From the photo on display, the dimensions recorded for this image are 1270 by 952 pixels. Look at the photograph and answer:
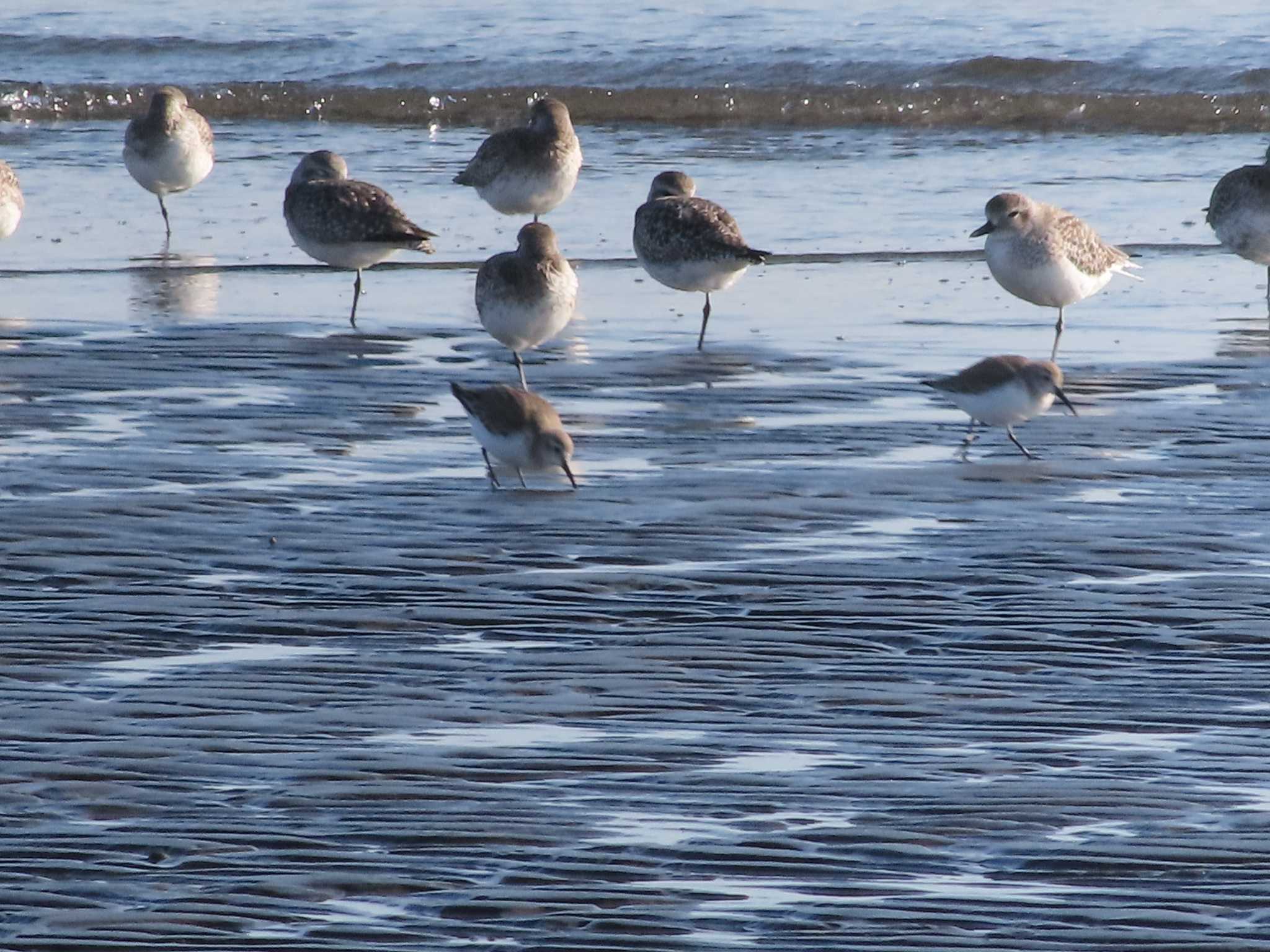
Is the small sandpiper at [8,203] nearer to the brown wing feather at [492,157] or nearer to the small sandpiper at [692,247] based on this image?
the brown wing feather at [492,157]

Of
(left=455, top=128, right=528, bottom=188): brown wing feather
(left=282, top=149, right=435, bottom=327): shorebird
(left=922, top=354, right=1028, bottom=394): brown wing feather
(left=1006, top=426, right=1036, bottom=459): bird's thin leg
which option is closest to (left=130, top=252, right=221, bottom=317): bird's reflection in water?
(left=282, top=149, right=435, bottom=327): shorebird

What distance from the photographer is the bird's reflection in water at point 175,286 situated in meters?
11.8

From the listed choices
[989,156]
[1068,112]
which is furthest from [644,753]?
[1068,112]

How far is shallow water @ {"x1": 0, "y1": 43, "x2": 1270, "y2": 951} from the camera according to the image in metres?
4.46

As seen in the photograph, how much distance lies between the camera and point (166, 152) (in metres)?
15.2

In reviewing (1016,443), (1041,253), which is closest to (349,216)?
(1041,253)

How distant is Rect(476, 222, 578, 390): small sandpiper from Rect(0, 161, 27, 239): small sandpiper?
445 cm

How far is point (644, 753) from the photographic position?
524 cm

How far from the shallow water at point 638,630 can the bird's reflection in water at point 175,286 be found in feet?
0.27

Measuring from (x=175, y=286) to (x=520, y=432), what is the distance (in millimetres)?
5265

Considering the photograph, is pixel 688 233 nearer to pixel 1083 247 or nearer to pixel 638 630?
pixel 1083 247

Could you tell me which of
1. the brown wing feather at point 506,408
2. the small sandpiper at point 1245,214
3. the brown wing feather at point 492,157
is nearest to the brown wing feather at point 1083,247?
the small sandpiper at point 1245,214

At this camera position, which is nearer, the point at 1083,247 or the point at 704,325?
the point at 704,325

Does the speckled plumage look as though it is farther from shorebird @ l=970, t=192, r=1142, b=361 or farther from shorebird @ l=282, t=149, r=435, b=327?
shorebird @ l=970, t=192, r=1142, b=361
